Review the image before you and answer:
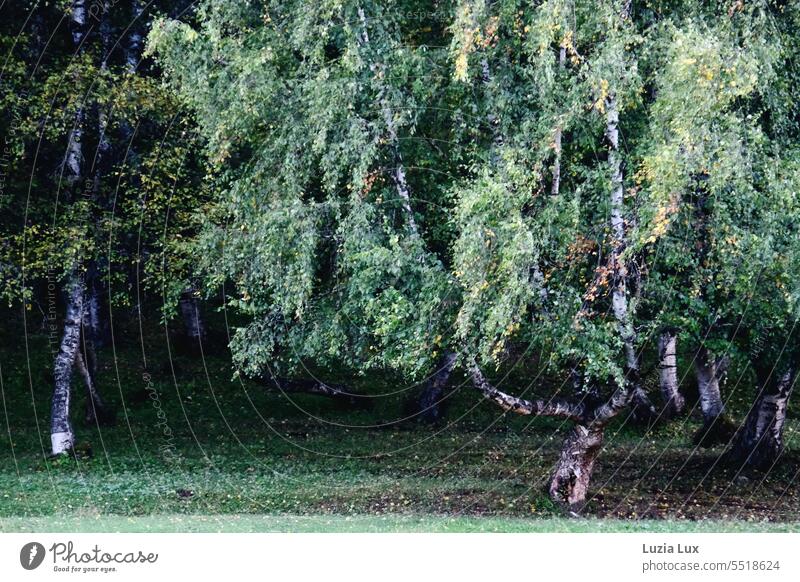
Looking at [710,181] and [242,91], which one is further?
[242,91]

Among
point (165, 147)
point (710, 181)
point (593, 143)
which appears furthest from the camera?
point (165, 147)

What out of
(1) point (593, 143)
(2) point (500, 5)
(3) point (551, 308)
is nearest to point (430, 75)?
(2) point (500, 5)

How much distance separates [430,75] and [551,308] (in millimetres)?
5243

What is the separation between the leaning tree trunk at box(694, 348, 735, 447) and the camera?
28.2 m

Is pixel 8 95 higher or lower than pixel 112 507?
higher

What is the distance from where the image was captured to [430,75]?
20.5 meters

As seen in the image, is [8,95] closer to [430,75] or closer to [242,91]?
[242,91]

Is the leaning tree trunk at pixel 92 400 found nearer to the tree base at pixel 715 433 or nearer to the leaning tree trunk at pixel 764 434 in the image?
the tree base at pixel 715 433

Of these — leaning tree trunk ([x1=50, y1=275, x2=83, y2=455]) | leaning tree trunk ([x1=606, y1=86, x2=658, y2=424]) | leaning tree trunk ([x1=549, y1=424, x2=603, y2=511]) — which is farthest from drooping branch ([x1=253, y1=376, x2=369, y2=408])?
leaning tree trunk ([x1=606, y1=86, x2=658, y2=424])

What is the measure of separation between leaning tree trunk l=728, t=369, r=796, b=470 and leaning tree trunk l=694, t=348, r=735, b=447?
2990 mm

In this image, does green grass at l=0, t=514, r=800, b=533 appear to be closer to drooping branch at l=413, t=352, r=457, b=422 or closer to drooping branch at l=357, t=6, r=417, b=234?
drooping branch at l=357, t=6, r=417, b=234

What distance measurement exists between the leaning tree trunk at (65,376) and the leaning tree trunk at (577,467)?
42.5 feet

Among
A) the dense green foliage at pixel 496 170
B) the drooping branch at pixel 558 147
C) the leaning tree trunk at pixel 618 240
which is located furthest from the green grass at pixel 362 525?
the drooping branch at pixel 558 147

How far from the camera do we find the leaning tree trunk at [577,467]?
70.6 feet
